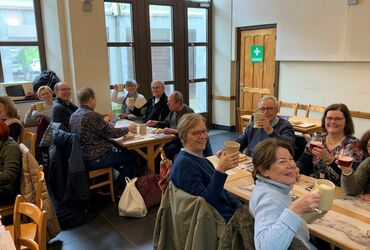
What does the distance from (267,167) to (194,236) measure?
478 mm

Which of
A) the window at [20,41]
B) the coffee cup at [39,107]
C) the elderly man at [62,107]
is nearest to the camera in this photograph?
the elderly man at [62,107]

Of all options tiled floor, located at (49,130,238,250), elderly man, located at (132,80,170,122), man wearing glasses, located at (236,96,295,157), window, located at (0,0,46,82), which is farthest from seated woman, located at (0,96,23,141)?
man wearing glasses, located at (236,96,295,157)

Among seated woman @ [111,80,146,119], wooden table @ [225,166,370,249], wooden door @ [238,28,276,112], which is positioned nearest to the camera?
wooden table @ [225,166,370,249]

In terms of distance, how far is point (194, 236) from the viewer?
1.56 metres

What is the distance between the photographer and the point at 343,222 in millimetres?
1646

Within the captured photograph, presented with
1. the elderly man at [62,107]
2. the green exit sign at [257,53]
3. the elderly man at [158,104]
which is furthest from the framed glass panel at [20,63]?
the green exit sign at [257,53]

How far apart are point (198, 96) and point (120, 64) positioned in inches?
78.9

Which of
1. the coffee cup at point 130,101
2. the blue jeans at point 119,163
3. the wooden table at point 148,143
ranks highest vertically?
the coffee cup at point 130,101

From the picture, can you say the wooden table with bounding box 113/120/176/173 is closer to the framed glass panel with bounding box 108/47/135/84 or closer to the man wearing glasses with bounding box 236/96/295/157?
the man wearing glasses with bounding box 236/96/295/157

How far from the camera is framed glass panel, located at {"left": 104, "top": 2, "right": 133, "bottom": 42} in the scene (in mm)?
5581

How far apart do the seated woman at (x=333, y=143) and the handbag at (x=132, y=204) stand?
5.42 feet

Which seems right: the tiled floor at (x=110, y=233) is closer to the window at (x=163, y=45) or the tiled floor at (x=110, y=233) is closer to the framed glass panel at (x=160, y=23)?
the window at (x=163, y=45)

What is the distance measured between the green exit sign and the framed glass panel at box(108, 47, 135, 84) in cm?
230

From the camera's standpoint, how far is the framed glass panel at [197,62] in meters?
6.80
